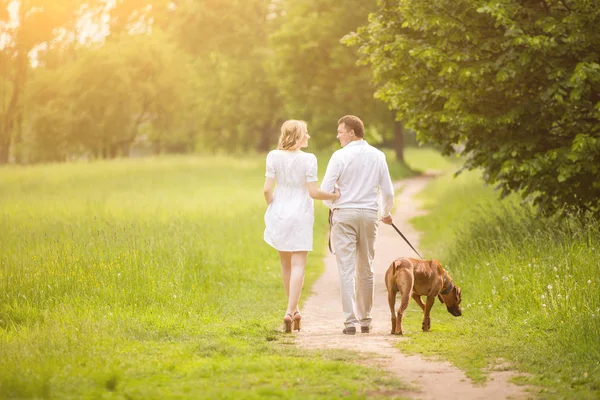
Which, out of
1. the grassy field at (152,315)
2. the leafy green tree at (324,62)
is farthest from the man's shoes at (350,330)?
the leafy green tree at (324,62)

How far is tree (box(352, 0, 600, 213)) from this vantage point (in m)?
11.2

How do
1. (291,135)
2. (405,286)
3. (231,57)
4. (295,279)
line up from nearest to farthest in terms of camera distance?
1. (405,286)
2. (291,135)
3. (295,279)
4. (231,57)

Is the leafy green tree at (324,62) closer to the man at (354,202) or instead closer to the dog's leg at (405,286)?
the man at (354,202)

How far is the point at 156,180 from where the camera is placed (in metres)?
33.8

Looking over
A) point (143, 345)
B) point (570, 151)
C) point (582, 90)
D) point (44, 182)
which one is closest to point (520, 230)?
point (570, 151)

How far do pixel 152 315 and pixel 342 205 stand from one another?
2.38 m

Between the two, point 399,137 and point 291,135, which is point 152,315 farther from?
point 399,137

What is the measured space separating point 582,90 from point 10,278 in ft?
24.8

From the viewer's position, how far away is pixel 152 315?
9.09 metres

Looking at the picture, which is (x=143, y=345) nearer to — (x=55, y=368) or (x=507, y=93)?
(x=55, y=368)

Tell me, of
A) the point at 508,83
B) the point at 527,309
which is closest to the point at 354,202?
the point at 527,309

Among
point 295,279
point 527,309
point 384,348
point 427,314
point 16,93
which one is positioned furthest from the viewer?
point 16,93

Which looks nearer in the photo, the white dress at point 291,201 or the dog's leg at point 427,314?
the dog's leg at point 427,314

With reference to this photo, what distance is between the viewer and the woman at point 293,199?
888cm
